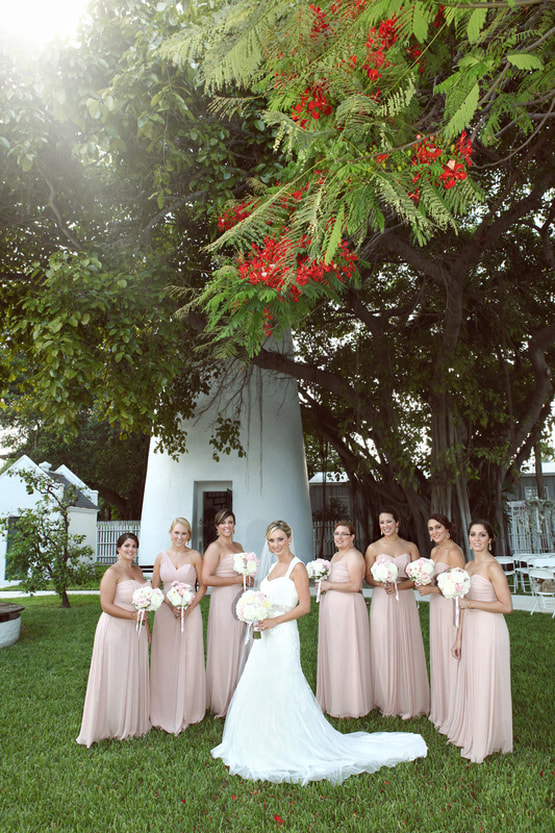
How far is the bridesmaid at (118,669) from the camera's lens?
5.39 m

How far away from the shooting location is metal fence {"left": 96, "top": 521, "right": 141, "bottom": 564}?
2553 cm

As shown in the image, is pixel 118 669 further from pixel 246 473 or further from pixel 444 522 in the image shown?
pixel 246 473

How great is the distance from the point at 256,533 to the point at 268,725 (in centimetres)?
1158

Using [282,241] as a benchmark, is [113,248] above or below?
above

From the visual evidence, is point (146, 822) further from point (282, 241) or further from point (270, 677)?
point (282, 241)

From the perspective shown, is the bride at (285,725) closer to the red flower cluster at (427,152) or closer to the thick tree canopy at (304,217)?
the thick tree canopy at (304,217)

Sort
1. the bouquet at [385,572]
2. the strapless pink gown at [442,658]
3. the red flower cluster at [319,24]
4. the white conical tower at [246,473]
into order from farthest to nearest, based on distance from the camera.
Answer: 1. the white conical tower at [246,473]
2. the bouquet at [385,572]
3. the strapless pink gown at [442,658]
4. the red flower cluster at [319,24]

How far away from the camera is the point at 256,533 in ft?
53.4

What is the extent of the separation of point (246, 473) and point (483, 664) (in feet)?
39.5

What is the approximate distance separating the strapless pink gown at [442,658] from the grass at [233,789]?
190mm

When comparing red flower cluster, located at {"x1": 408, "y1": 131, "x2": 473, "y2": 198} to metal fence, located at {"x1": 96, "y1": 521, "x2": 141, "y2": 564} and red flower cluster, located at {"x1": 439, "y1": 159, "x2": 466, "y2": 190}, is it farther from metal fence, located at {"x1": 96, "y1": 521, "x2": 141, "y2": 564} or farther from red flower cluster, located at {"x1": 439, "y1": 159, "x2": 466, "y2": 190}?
metal fence, located at {"x1": 96, "y1": 521, "x2": 141, "y2": 564}

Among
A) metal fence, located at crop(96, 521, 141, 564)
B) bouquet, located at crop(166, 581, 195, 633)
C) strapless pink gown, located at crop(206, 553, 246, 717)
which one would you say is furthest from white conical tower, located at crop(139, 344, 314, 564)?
bouquet, located at crop(166, 581, 195, 633)

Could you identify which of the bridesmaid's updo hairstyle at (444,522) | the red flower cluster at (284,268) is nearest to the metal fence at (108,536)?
the bridesmaid's updo hairstyle at (444,522)

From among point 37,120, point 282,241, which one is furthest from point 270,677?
point 37,120
